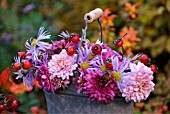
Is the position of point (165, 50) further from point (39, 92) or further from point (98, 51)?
point (98, 51)

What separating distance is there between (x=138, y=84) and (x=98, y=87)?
0.16 metres

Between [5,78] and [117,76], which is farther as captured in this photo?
[5,78]

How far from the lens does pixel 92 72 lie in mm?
1725

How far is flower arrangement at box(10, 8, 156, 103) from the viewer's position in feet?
5.63

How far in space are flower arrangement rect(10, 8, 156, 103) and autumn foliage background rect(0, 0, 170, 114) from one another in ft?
4.24

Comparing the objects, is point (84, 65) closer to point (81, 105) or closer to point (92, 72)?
point (92, 72)

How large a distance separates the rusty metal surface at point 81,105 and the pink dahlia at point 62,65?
72 millimetres

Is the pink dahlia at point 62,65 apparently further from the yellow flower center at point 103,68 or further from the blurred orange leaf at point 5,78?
the blurred orange leaf at point 5,78

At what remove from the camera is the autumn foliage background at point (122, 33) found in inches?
129

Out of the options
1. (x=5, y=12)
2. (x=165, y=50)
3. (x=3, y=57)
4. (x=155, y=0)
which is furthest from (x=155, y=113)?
(x=5, y=12)

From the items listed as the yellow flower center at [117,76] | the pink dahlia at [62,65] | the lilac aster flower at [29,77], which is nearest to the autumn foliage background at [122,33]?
the lilac aster flower at [29,77]

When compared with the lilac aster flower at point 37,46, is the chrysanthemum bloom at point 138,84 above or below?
below

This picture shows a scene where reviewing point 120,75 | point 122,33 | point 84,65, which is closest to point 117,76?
point 120,75

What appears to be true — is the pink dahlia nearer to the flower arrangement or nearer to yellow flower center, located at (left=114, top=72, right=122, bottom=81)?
the flower arrangement
